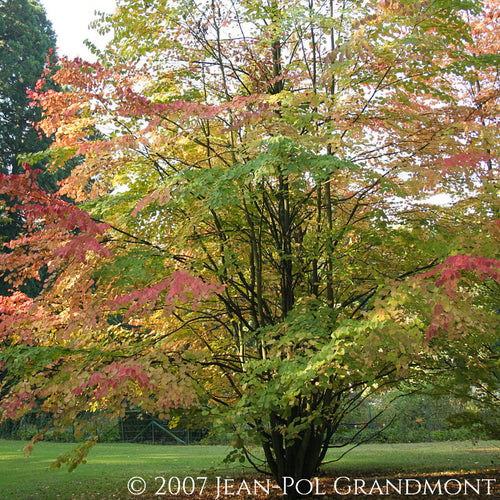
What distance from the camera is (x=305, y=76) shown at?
548 cm

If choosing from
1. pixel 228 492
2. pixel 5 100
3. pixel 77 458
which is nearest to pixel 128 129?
pixel 77 458

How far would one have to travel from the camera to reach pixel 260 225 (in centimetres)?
514

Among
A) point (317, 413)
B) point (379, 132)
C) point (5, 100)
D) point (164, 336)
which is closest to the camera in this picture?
point (317, 413)

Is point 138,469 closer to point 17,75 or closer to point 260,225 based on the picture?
point 260,225

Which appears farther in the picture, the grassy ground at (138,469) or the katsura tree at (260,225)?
the grassy ground at (138,469)

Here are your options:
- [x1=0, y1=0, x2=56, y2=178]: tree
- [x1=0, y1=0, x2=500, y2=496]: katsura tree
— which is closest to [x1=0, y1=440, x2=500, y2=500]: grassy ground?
[x1=0, y1=0, x2=500, y2=496]: katsura tree

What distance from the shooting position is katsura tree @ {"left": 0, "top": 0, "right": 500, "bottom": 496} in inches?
136

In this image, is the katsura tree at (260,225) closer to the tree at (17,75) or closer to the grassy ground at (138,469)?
the grassy ground at (138,469)

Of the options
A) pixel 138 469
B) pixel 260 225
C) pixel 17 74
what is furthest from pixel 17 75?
pixel 260 225

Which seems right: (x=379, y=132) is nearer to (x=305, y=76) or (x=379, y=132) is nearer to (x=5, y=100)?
(x=305, y=76)

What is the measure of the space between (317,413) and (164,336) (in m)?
1.78

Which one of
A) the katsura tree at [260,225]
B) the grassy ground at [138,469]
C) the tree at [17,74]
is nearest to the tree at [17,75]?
the tree at [17,74]

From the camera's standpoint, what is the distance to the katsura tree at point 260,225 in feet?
11.3

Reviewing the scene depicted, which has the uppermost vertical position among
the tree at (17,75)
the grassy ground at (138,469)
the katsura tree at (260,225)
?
the tree at (17,75)
